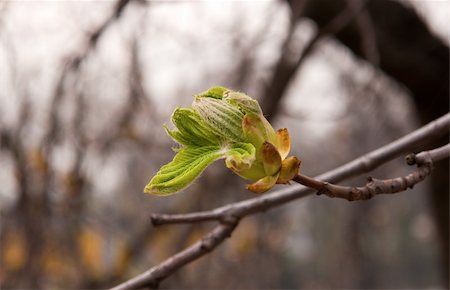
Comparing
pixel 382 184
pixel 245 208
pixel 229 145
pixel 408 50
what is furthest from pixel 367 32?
pixel 229 145

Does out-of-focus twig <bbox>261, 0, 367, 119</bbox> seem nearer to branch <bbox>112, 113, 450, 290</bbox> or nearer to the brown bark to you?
the brown bark

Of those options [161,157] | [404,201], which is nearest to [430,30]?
[161,157]

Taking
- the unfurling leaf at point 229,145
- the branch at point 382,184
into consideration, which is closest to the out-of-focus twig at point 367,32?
the branch at point 382,184

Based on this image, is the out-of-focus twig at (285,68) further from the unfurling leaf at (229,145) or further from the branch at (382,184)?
the unfurling leaf at (229,145)

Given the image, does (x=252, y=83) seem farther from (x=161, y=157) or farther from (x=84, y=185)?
(x=161, y=157)

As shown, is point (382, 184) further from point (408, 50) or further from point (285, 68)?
point (408, 50)
